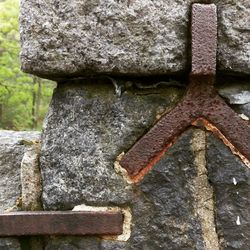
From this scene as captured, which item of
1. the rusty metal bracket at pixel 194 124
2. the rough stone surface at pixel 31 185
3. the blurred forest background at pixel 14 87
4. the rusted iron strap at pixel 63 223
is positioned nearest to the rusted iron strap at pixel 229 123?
the rusty metal bracket at pixel 194 124

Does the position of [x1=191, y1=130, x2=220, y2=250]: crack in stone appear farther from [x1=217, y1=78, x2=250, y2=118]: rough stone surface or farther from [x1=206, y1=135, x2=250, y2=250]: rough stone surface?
[x1=217, y1=78, x2=250, y2=118]: rough stone surface

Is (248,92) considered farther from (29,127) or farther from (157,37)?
(29,127)

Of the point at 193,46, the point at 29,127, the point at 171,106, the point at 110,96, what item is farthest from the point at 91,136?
the point at 29,127

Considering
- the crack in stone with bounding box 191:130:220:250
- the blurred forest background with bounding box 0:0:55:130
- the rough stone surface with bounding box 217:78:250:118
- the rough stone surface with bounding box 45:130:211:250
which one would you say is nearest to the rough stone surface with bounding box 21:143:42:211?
the rough stone surface with bounding box 45:130:211:250

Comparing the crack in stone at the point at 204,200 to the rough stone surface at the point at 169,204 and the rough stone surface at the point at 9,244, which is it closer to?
the rough stone surface at the point at 169,204

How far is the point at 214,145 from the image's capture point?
1097mm

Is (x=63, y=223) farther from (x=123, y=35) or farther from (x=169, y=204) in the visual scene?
(x=123, y=35)

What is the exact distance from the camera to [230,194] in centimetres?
109

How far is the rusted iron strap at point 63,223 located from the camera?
3.59ft

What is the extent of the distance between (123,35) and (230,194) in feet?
1.54

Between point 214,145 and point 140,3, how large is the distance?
39 cm

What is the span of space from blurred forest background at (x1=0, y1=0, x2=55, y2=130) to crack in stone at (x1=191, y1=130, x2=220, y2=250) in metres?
3.31

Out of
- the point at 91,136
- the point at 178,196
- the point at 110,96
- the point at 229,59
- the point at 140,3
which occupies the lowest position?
the point at 178,196

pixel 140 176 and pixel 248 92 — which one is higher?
pixel 248 92
